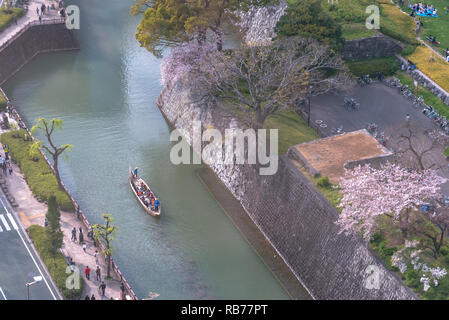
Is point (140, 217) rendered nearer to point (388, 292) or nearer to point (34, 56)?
point (388, 292)

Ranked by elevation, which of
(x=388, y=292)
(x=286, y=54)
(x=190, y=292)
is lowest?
(x=190, y=292)

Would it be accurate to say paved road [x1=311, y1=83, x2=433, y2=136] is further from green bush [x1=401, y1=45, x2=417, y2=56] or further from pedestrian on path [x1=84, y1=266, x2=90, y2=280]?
pedestrian on path [x1=84, y1=266, x2=90, y2=280]

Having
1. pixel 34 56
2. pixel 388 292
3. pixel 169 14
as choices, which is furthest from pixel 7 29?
pixel 388 292

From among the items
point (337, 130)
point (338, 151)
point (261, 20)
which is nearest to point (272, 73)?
point (338, 151)

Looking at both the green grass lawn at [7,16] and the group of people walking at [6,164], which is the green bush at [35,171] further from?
the green grass lawn at [7,16]

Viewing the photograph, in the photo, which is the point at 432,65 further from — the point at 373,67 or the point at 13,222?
the point at 13,222
